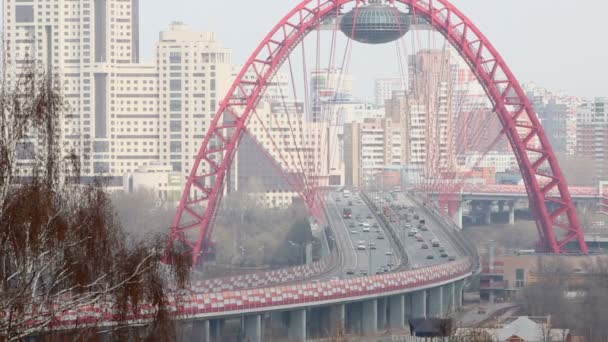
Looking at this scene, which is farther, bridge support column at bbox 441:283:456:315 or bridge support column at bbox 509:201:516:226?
bridge support column at bbox 509:201:516:226

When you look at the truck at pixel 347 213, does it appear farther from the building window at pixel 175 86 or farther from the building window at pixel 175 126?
the building window at pixel 175 86

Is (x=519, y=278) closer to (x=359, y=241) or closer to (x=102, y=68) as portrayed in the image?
(x=359, y=241)

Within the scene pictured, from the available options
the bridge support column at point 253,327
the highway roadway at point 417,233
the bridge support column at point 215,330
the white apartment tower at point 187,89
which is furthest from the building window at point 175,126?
the bridge support column at point 215,330

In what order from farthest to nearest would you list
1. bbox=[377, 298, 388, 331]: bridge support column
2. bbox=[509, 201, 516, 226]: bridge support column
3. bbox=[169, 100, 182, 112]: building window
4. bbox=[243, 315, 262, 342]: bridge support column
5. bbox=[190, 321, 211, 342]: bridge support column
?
bbox=[169, 100, 182, 112]: building window < bbox=[509, 201, 516, 226]: bridge support column < bbox=[377, 298, 388, 331]: bridge support column < bbox=[243, 315, 262, 342]: bridge support column < bbox=[190, 321, 211, 342]: bridge support column

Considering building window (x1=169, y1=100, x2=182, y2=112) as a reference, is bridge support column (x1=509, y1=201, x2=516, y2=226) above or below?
below

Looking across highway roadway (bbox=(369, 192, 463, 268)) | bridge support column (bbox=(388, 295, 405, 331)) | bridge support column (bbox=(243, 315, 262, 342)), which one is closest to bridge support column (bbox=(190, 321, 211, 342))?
bridge support column (bbox=(243, 315, 262, 342))

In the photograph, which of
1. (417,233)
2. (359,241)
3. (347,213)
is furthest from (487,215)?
(359,241)

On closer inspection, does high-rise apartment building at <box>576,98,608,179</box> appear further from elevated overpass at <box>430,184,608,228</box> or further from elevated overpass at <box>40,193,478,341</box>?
elevated overpass at <box>40,193,478,341</box>
